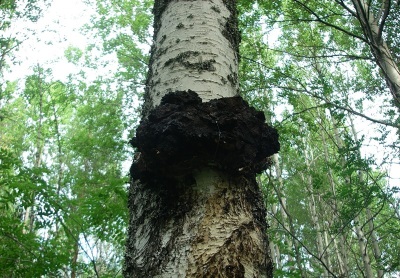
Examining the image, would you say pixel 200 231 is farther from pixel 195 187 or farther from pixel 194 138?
pixel 194 138

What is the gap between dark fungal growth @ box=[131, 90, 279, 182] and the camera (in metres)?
0.91

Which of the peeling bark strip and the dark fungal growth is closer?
the peeling bark strip

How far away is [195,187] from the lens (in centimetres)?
91

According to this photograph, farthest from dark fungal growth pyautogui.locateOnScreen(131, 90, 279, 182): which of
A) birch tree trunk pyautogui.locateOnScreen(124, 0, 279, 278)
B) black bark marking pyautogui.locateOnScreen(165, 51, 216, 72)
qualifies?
black bark marking pyautogui.locateOnScreen(165, 51, 216, 72)

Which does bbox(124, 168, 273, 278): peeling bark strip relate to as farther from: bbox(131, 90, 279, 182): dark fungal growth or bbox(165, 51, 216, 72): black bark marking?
bbox(165, 51, 216, 72): black bark marking

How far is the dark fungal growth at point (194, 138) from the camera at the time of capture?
91cm

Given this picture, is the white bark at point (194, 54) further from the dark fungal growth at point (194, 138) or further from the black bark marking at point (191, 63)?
the dark fungal growth at point (194, 138)

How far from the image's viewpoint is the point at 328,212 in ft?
47.4

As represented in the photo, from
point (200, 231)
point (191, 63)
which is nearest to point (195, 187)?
point (200, 231)

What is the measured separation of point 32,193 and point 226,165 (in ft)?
12.0

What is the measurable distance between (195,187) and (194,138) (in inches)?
5.5

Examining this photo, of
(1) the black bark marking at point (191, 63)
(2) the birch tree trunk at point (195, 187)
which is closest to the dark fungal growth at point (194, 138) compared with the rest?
(2) the birch tree trunk at point (195, 187)

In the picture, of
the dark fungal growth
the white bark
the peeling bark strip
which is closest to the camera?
the peeling bark strip

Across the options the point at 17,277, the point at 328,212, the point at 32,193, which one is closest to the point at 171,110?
the point at 32,193
